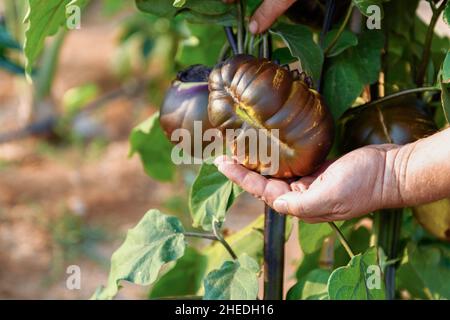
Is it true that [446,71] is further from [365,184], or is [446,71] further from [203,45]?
[203,45]

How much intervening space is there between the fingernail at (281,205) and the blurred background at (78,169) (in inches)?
30.4

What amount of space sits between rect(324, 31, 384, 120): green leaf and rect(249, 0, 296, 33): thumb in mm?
106

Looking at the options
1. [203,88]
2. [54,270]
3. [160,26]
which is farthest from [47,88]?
[203,88]

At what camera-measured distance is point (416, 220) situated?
99cm

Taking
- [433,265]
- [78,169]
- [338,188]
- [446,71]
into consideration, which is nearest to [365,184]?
[338,188]

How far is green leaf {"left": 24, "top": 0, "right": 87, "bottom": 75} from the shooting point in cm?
85

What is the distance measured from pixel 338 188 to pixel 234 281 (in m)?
0.17

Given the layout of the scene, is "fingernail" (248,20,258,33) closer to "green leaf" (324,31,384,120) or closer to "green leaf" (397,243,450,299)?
"green leaf" (324,31,384,120)

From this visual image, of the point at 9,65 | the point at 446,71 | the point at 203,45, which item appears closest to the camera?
the point at 446,71

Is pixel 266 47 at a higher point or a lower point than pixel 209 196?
higher

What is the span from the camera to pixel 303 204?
798mm

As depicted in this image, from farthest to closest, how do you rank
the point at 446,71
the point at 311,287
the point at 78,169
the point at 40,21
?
the point at 78,169, the point at 311,287, the point at 40,21, the point at 446,71
